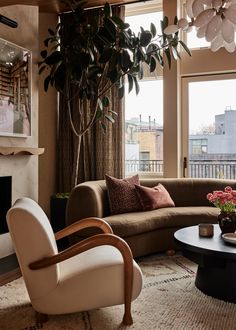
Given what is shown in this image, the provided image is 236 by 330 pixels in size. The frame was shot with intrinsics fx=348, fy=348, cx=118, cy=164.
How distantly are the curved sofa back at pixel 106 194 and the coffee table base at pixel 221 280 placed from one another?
1.42m

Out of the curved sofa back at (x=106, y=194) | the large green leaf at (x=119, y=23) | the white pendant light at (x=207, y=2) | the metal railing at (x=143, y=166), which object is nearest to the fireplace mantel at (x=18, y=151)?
the curved sofa back at (x=106, y=194)

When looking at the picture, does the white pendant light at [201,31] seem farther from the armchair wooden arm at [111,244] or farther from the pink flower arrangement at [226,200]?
the armchair wooden arm at [111,244]

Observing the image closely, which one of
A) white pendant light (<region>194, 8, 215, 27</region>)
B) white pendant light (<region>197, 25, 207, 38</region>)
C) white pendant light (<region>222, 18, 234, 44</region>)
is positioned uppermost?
white pendant light (<region>194, 8, 215, 27</region>)

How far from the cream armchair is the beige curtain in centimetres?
289

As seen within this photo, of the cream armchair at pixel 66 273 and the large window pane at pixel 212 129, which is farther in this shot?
the large window pane at pixel 212 129

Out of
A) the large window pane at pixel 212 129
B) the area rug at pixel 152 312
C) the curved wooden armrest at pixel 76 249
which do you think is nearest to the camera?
the curved wooden armrest at pixel 76 249

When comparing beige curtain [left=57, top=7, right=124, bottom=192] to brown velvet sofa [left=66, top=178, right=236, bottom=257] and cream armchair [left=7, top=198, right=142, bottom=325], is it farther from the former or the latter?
cream armchair [left=7, top=198, right=142, bottom=325]

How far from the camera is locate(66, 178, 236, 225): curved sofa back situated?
374cm

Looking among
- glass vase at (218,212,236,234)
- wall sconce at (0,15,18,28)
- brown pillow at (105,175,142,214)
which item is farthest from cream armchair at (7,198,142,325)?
wall sconce at (0,15,18,28)

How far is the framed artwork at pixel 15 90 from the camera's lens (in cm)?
376

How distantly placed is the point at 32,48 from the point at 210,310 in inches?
139

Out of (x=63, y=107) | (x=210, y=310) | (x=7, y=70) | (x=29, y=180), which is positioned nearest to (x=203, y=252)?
(x=210, y=310)

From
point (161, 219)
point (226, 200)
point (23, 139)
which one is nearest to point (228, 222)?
point (226, 200)

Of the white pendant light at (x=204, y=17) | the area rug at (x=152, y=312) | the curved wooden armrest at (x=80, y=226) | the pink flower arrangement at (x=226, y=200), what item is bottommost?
the area rug at (x=152, y=312)
